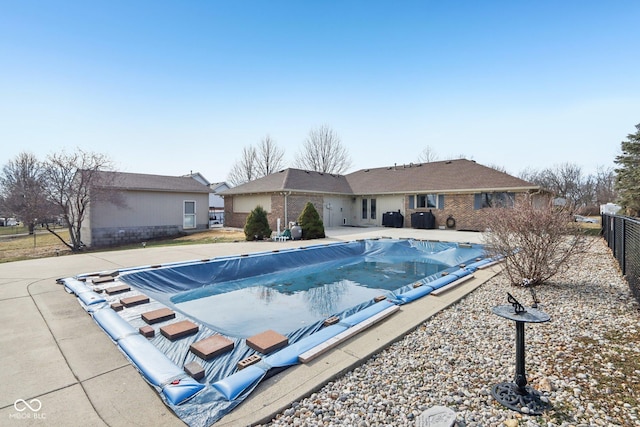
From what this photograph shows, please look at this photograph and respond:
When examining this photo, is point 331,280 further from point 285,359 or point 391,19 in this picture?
point 391,19

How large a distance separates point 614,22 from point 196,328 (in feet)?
38.6

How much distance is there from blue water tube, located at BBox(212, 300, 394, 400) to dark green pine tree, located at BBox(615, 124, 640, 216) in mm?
17860

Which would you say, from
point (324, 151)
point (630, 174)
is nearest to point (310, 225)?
point (630, 174)

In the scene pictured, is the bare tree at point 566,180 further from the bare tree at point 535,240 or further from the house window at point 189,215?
the house window at point 189,215

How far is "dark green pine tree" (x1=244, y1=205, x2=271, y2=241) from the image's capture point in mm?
12752

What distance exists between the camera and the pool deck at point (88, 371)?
213 centimetres

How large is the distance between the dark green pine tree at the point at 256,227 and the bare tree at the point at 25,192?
870 centimetres

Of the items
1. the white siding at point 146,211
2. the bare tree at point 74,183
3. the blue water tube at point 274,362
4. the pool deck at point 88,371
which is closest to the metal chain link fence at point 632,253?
the pool deck at point 88,371

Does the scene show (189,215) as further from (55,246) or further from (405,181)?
(405,181)

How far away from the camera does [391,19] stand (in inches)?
389

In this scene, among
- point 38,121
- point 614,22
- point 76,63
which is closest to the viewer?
point 614,22

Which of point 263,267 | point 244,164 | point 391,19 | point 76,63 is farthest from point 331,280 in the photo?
point 244,164

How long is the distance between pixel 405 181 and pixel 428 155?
21758 mm

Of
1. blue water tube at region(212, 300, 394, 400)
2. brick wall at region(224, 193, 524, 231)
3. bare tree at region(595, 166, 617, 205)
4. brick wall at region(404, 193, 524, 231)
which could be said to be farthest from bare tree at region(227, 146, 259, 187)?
bare tree at region(595, 166, 617, 205)
